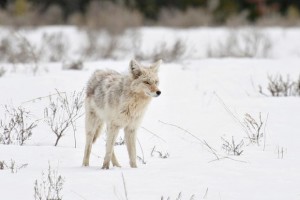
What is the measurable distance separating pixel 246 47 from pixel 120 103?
42.5ft

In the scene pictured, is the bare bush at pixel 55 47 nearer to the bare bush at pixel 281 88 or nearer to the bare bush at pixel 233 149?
the bare bush at pixel 281 88

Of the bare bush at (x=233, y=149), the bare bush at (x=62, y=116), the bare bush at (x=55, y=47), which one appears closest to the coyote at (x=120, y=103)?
the bare bush at (x=62, y=116)

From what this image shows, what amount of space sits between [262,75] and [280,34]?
10.8m

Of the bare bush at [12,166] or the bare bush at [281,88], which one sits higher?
the bare bush at [281,88]

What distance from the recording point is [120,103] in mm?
6828

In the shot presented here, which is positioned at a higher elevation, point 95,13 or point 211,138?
point 95,13

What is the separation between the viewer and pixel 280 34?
23.5 metres

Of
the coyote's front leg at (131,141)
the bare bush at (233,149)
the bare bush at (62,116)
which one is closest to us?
the coyote's front leg at (131,141)

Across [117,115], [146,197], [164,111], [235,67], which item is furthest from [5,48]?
[146,197]

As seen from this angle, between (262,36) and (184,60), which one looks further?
(262,36)

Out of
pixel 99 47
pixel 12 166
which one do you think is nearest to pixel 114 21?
pixel 99 47

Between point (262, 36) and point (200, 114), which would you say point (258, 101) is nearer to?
point (200, 114)

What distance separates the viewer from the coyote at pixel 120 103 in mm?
6746

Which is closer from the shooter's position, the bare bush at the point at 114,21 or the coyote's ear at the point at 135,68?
the coyote's ear at the point at 135,68
